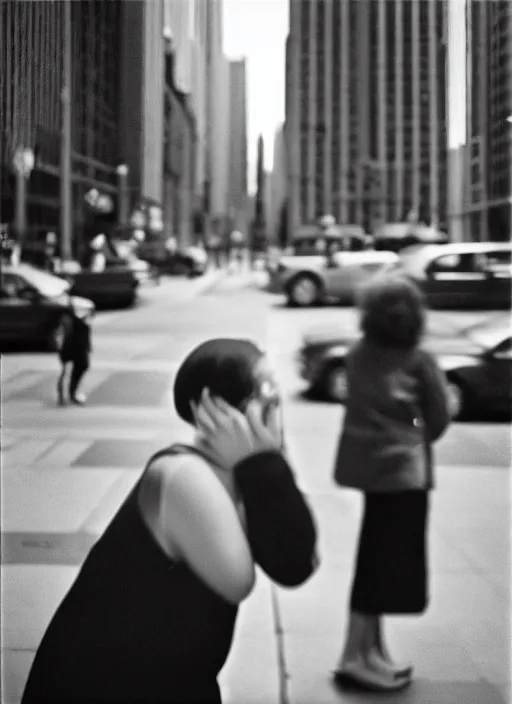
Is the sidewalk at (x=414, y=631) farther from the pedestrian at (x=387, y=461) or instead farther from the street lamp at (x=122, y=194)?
the street lamp at (x=122, y=194)

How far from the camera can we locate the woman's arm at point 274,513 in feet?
5.19

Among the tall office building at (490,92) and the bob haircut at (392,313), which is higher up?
the tall office building at (490,92)

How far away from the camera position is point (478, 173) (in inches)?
162

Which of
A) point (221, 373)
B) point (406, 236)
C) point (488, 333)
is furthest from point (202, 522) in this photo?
point (488, 333)

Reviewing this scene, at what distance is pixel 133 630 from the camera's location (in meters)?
1.75

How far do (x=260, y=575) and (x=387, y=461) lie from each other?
28.5 inches

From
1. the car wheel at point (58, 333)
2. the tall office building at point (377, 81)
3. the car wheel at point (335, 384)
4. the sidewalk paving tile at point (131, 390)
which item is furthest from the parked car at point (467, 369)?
the car wheel at point (58, 333)

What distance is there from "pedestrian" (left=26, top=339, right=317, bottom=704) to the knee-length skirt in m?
1.14

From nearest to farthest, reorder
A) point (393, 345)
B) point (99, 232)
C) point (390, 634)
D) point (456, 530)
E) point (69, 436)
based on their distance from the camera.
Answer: point (393, 345)
point (390, 634)
point (99, 232)
point (456, 530)
point (69, 436)

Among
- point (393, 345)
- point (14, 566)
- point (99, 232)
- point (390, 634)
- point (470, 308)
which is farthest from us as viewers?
point (470, 308)

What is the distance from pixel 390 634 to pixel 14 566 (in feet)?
4.26

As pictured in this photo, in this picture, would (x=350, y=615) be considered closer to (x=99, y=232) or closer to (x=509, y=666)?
(x=509, y=666)

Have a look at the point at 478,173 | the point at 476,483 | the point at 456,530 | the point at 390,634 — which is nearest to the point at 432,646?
the point at 390,634

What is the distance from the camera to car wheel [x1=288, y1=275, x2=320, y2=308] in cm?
1045
